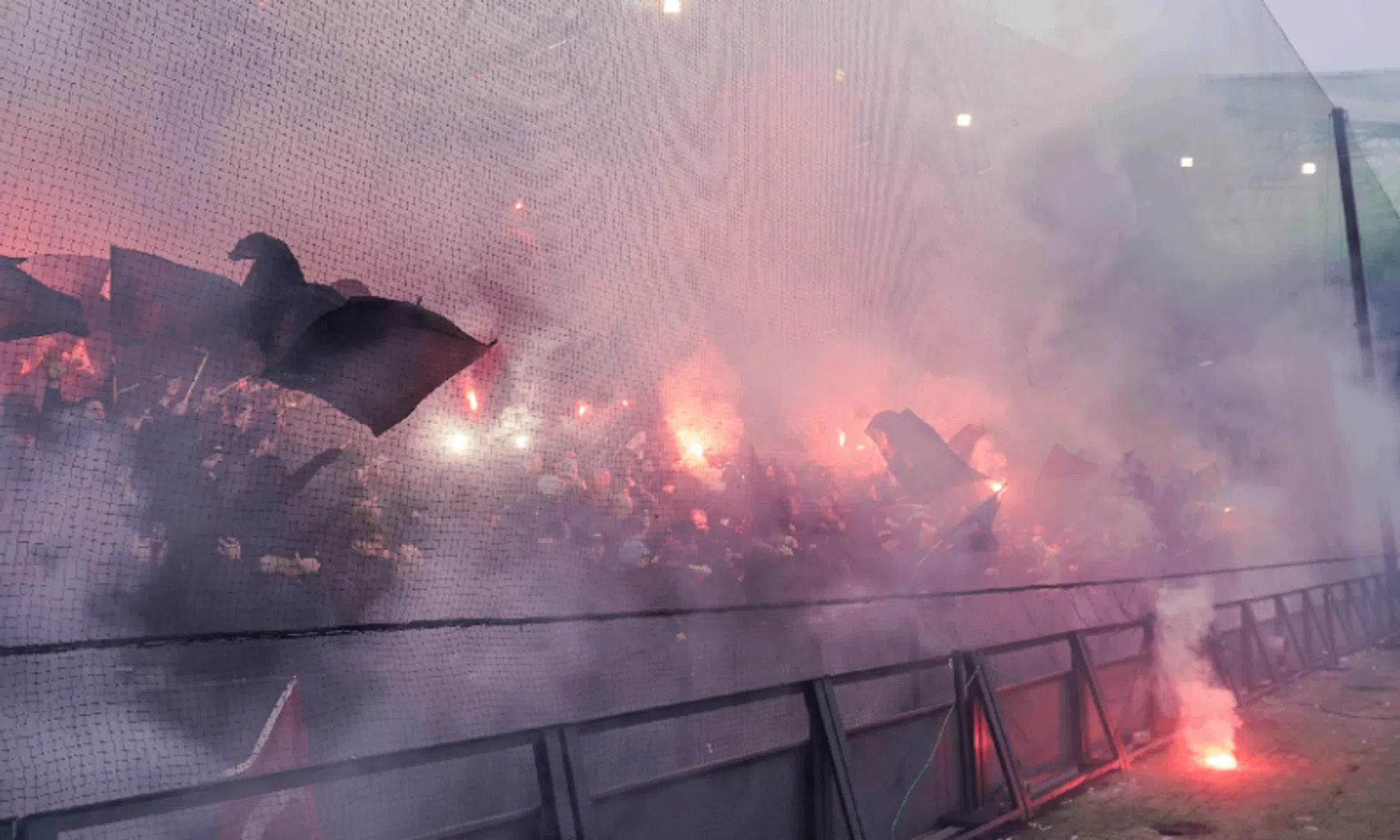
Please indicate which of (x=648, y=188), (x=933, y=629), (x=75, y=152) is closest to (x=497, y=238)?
(x=648, y=188)

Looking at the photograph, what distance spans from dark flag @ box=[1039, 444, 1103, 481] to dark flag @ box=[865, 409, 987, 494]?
296cm

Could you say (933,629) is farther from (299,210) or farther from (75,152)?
(75,152)

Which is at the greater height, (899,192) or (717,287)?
(899,192)

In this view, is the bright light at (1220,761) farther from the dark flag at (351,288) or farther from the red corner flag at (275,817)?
the dark flag at (351,288)

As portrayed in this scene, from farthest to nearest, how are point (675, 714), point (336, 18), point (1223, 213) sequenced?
point (1223, 213), point (336, 18), point (675, 714)

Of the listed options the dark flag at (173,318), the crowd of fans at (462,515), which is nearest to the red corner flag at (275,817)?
the crowd of fans at (462,515)

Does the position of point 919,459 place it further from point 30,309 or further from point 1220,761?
point 30,309

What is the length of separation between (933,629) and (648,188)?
3.37 metres

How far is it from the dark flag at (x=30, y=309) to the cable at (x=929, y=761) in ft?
13.6

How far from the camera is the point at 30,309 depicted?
3.71 metres

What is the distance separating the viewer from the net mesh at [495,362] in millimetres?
2912

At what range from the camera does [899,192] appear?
944 cm

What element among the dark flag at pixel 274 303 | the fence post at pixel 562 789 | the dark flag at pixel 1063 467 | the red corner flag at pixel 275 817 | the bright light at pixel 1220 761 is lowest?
the bright light at pixel 1220 761

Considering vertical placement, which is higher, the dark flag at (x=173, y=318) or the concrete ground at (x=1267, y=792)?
the dark flag at (x=173, y=318)
